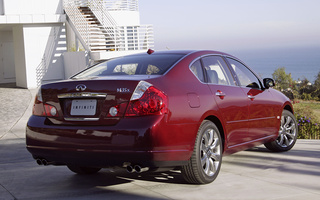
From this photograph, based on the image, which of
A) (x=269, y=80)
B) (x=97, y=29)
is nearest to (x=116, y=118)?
(x=269, y=80)

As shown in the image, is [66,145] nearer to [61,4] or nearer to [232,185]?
[232,185]

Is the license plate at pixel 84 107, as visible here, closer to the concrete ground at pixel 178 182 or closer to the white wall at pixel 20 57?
the concrete ground at pixel 178 182

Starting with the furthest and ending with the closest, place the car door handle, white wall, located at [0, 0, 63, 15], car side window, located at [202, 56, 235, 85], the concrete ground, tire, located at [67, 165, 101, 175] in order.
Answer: white wall, located at [0, 0, 63, 15], tire, located at [67, 165, 101, 175], car side window, located at [202, 56, 235, 85], the car door handle, the concrete ground

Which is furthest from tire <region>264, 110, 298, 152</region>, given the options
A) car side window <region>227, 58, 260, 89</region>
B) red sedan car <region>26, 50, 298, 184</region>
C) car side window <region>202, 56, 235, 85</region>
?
car side window <region>202, 56, 235, 85</region>

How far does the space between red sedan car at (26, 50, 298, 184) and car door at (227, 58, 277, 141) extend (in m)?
0.29

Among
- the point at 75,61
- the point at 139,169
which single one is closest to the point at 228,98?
the point at 139,169

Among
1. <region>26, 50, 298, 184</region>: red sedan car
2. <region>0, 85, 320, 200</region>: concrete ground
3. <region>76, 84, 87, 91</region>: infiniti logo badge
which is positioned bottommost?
<region>0, 85, 320, 200</region>: concrete ground

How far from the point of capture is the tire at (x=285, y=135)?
25.0 ft

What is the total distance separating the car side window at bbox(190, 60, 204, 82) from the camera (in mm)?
5627

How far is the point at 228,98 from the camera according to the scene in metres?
5.96

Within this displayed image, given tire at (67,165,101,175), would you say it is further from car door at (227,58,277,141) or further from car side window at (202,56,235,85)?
car door at (227,58,277,141)

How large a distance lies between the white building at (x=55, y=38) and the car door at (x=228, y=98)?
16.3 m

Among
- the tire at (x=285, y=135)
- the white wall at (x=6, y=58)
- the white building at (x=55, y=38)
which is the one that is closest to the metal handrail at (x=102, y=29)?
the white building at (x=55, y=38)

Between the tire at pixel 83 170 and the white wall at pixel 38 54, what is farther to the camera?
the white wall at pixel 38 54
